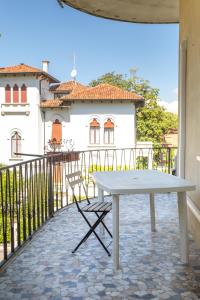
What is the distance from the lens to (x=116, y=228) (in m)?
2.96

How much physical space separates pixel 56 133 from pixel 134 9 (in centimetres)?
1824

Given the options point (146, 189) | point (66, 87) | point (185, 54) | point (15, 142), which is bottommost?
point (146, 189)

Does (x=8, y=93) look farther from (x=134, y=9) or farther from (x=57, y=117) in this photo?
(x=134, y=9)

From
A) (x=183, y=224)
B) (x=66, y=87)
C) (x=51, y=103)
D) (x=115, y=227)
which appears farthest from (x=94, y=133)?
(x=115, y=227)

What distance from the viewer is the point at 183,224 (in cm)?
310

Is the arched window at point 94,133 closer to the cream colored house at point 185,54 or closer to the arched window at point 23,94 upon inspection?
the arched window at point 23,94

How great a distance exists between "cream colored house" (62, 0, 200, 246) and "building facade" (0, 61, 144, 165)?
640 inches

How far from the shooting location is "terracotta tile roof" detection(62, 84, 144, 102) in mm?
21844

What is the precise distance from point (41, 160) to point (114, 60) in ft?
101

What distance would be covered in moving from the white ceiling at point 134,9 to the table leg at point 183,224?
10.0ft

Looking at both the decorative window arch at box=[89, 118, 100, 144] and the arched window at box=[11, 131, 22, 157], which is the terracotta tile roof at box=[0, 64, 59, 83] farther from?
the decorative window arch at box=[89, 118, 100, 144]

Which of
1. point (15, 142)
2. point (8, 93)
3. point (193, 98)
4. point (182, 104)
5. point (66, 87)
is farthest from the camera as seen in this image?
point (66, 87)

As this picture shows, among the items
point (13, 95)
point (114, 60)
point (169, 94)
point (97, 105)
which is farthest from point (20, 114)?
point (169, 94)

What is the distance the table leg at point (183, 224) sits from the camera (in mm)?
3092
